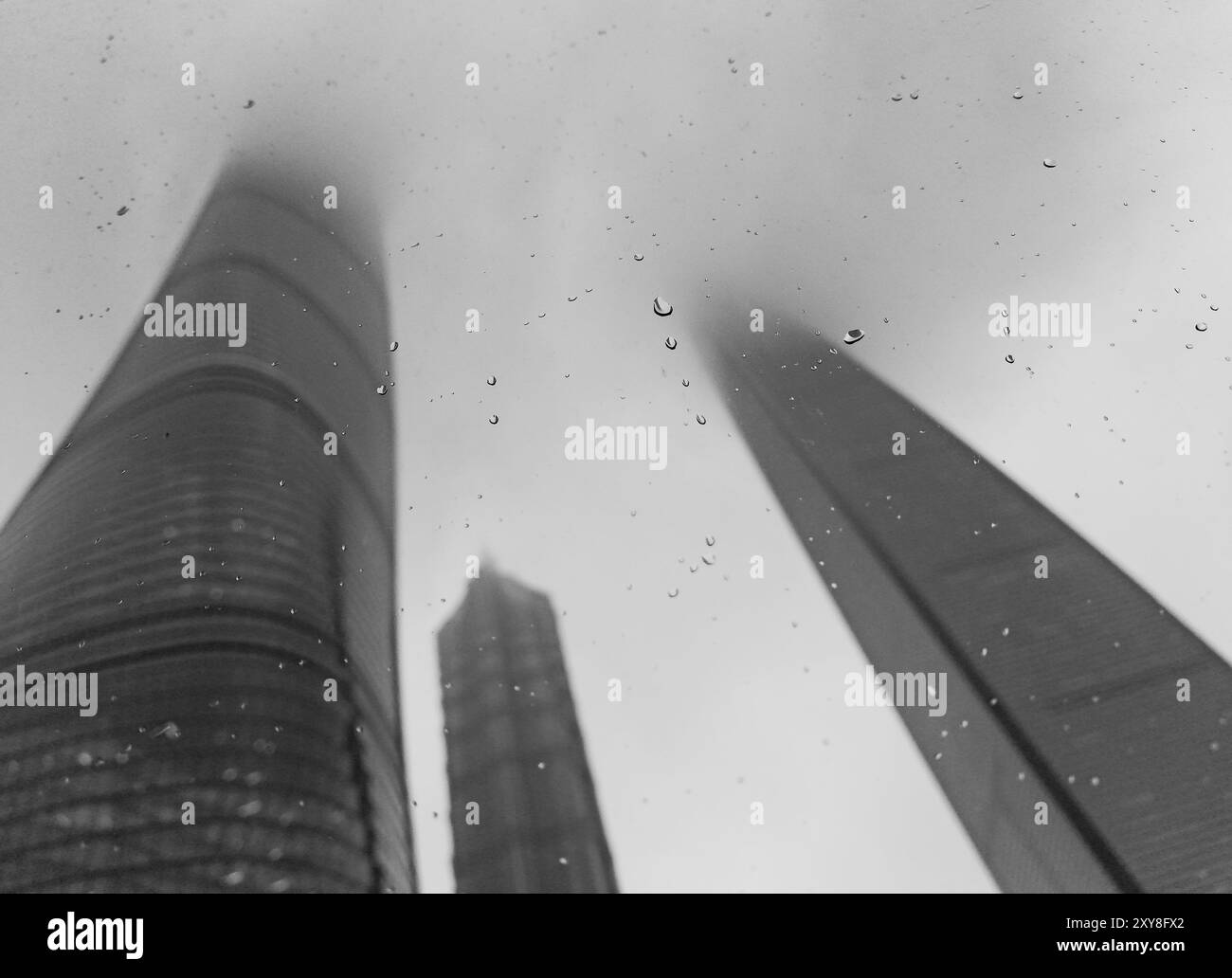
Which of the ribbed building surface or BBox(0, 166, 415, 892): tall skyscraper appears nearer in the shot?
BBox(0, 166, 415, 892): tall skyscraper

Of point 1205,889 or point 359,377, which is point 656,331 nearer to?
point 359,377

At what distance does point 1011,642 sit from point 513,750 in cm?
302

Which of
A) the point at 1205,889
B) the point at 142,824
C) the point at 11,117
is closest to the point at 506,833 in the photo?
the point at 142,824

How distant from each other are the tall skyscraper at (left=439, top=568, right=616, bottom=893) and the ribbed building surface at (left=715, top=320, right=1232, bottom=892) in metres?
1.03

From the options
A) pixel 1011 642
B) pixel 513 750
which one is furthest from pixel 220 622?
pixel 1011 642

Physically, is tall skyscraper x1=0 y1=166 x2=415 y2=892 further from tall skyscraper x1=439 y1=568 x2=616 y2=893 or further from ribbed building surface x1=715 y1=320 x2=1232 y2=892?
ribbed building surface x1=715 y1=320 x2=1232 y2=892

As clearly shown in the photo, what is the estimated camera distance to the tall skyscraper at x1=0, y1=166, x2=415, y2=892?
1932mm

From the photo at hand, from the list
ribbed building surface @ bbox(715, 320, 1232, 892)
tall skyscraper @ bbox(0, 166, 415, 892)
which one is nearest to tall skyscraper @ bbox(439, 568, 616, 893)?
tall skyscraper @ bbox(0, 166, 415, 892)

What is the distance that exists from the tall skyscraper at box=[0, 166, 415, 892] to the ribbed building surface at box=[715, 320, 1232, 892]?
1529 mm

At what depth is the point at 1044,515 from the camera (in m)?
2.65

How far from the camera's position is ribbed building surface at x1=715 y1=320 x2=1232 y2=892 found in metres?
2.22

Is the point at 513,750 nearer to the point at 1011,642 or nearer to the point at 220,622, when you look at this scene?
the point at 220,622

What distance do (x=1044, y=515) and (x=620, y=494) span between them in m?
1.65

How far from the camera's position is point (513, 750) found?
273 cm
